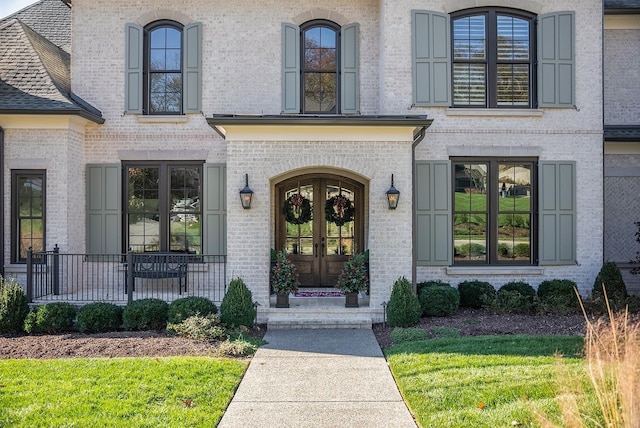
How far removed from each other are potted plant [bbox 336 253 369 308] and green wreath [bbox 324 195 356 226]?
1781 mm

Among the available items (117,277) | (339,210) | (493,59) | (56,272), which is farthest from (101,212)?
(493,59)

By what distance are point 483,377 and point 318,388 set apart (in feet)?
6.39

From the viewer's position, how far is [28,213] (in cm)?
1080

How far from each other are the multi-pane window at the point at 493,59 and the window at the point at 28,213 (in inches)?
358

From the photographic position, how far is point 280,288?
9445mm

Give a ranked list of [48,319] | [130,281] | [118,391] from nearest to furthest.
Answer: [118,391]
[48,319]
[130,281]

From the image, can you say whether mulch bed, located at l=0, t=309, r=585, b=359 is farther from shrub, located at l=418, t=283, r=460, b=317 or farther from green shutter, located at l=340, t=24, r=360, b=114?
green shutter, located at l=340, t=24, r=360, b=114

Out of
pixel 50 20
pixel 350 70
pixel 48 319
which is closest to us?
pixel 48 319

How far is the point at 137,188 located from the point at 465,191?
7299 millimetres

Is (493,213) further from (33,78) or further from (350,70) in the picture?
(33,78)

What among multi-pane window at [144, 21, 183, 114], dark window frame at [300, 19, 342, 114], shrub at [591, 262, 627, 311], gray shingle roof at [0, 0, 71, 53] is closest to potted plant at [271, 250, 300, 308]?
dark window frame at [300, 19, 342, 114]

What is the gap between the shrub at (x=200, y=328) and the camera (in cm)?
821

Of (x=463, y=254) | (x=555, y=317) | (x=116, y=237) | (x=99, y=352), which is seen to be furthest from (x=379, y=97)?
(x=99, y=352)

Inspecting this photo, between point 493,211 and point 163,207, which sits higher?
point 163,207
